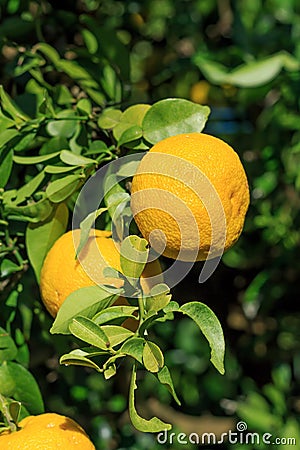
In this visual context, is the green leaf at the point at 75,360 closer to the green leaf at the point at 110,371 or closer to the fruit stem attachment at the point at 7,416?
the green leaf at the point at 110,371

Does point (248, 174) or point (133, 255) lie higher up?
point (133, 255)

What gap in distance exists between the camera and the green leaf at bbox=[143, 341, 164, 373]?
2.04 ft

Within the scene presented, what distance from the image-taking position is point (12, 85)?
105 cm

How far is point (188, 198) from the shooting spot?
0.67 m


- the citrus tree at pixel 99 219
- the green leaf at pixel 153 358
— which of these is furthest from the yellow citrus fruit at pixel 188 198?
the green leaf at pixel 153 358

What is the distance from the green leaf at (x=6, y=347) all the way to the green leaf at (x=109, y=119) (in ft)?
0.87

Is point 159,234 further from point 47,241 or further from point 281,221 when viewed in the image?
point 281,221

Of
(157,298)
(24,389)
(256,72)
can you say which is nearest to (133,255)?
(157,298)

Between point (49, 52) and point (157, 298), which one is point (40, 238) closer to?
point (157, 298)

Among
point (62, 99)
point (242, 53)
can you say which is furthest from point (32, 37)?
point (242, 53)

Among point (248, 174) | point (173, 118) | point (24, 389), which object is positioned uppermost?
point (173, 118)

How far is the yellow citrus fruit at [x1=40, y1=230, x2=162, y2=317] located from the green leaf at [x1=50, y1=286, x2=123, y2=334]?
0.8 inches

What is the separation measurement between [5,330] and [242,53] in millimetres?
710

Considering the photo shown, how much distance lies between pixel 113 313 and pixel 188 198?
0.13 m
